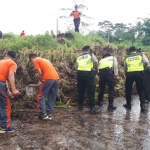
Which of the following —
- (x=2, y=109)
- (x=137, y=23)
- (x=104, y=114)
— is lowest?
(x=104, y=114)

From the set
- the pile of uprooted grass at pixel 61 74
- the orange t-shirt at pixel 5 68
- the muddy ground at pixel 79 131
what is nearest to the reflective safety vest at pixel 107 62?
the muddy ground at pixel 79 131

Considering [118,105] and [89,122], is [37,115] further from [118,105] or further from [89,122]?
[118,105]

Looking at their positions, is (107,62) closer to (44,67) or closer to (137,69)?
(137,69)

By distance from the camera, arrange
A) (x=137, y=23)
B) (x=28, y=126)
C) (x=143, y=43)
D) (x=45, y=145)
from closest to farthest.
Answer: (x=45, y=145), (x=28, y=126), (x=143, y=43), (x=137, y=23)

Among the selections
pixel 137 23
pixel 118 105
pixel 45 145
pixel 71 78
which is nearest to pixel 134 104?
pixel 118 105

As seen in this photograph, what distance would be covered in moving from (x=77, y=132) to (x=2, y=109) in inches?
67.2

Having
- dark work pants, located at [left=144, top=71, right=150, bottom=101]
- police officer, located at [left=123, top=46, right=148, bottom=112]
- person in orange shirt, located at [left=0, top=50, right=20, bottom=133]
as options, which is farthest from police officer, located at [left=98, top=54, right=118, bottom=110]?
person in orange shirt, located at [left=0, top=50, right=20, bottom=133]

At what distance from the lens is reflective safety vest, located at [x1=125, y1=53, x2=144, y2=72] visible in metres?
7.18

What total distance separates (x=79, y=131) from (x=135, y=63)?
3.02 metres

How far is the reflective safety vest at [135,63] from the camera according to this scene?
283 inches

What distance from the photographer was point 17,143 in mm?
4559

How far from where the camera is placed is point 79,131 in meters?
5.31

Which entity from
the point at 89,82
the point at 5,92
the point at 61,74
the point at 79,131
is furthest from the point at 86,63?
the point at 5,92

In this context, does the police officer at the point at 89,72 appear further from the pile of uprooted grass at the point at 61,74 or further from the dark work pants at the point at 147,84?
the dark work pants at the point at 147,84
